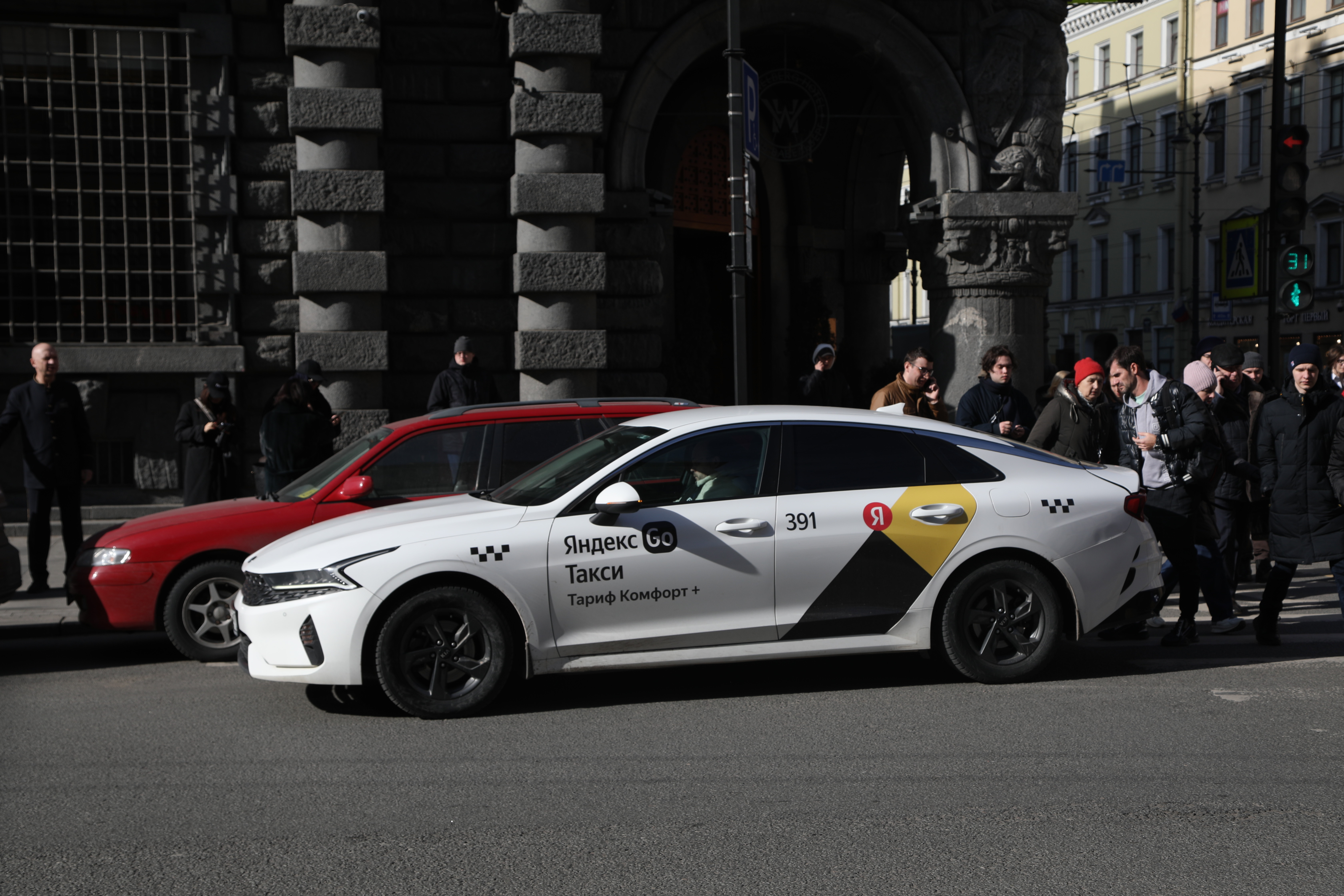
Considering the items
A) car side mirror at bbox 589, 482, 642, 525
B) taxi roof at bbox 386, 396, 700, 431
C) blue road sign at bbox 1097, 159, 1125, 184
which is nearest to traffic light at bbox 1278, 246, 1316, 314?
taxi roof at bbox 386, 396, 700, 431

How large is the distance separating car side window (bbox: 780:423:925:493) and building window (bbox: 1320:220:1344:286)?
39.4 m

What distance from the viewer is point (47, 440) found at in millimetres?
10070

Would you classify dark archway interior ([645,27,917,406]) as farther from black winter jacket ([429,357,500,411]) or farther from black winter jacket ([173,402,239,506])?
black winter jacket ([173,402,239,506])

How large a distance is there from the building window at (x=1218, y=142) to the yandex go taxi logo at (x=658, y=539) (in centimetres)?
4443

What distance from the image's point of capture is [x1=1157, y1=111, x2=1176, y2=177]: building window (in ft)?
160

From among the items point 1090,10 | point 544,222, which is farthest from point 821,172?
point 1090,10

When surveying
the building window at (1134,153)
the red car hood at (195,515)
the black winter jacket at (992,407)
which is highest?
the building window at (1134,153)

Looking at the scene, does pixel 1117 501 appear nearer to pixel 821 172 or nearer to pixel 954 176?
pixel 954 176

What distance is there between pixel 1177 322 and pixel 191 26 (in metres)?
38.3

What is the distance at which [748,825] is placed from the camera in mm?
4562

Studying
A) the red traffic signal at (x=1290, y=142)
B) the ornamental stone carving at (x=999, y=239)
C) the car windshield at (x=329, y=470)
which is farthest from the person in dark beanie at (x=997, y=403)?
the ornamental stone carving at (x=999, y=239)

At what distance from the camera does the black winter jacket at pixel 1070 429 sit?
869 centimetres

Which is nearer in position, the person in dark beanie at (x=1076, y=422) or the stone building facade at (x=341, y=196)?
the person in dark beanie at (x=1076, y=422)

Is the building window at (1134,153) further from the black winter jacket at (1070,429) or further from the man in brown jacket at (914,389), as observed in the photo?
the black winter jacket at (1070,429)
